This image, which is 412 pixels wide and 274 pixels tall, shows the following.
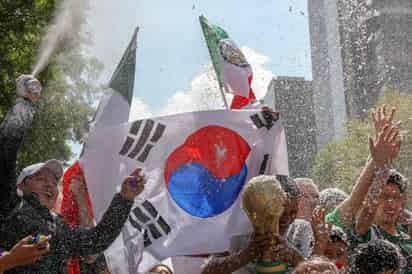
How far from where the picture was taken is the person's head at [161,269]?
4375mm

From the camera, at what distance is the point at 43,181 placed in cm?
417

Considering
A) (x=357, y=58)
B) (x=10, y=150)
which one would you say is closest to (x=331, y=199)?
(x=10, y=150)

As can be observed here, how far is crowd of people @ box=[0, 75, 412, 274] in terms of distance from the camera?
3541mm

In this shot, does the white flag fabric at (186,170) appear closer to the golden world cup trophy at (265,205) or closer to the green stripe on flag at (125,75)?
the green stripe on flag at (125,75)

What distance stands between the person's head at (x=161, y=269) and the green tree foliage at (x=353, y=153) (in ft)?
52.1

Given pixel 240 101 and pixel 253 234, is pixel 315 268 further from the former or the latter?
pixel 240 101

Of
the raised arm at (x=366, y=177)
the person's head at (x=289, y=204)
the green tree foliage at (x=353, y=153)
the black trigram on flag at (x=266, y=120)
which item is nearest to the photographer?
the person's head at (x=289, y=204)

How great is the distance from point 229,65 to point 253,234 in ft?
6.07

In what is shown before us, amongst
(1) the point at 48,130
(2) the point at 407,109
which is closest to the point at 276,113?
(1) the point at 48,130

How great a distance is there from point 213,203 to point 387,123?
1036 mm

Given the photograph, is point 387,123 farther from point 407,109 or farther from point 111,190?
point 407,109

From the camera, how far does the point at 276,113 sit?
450cm

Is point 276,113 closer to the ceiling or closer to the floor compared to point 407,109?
closer to the ceiling

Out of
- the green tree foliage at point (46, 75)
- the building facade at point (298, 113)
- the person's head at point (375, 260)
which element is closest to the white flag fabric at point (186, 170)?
the person's head at point (375, 260)
